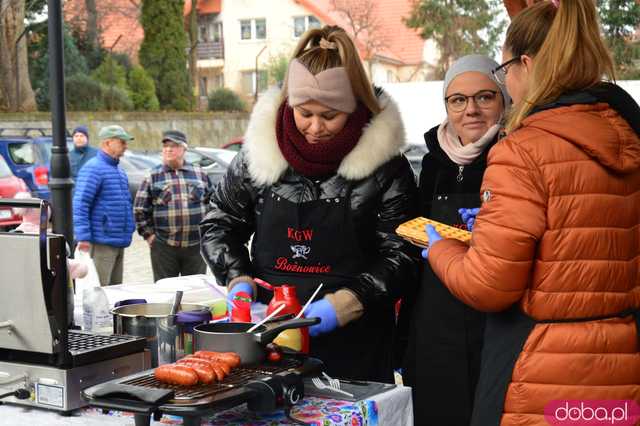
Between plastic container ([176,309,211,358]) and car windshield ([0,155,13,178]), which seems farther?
car windshield ([0,155,13,178])

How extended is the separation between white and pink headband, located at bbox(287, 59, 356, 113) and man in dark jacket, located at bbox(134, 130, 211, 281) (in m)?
4.27

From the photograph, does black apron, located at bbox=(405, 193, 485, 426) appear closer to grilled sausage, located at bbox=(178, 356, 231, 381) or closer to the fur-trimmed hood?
the fur-trimmed hood

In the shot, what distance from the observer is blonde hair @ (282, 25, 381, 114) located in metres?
2.82

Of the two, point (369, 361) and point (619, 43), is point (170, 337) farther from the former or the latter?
point (619, 43)

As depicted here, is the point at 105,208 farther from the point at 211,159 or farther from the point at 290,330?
the point at 211,159

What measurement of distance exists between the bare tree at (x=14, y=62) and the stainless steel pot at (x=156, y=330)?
72.2ft

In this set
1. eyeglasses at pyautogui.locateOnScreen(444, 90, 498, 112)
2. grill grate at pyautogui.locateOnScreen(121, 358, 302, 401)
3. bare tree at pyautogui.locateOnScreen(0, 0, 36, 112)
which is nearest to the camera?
grill grate at pyautogui.locateOnScreen(121, 358, 302, 401)

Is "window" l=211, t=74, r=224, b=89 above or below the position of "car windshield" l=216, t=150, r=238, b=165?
above

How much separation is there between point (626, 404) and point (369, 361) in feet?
3.17

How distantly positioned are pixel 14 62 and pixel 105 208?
710 inches

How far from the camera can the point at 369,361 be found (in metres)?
2.89

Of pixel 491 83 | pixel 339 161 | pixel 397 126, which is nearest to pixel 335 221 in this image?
pixel 339 161

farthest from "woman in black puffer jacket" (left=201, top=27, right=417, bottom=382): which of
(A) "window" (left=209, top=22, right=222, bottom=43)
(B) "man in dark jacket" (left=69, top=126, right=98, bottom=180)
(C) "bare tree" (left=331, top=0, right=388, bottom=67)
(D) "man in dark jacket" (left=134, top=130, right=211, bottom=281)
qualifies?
(A) "window" (left=209, top=22, right=222, bottom=43)

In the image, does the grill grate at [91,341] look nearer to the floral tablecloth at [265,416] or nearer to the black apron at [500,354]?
the floral tablecloth at [265,416]
